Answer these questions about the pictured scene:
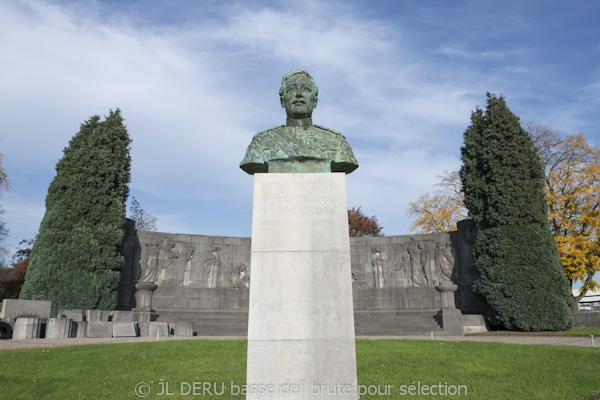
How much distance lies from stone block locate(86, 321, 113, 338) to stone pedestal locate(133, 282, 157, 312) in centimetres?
530

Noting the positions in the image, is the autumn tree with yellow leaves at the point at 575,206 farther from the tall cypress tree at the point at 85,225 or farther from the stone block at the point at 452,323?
the tall cypress tree at the point at 85,225

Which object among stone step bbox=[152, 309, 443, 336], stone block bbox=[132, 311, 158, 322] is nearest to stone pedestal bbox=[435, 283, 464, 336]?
stone step bbox=[152, 309, 443, 336]

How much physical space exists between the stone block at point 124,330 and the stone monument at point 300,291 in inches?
441

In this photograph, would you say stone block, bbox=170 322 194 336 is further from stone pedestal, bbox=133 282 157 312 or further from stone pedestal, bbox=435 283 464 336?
stone pedestal, bbox=435 283 464 336

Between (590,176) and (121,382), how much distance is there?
26208mm

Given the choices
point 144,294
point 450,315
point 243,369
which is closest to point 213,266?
point 144,294

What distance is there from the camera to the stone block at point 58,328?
1305 cm

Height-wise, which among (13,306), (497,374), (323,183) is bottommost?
(497,374)

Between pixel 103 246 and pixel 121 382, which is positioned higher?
pixel 103 246

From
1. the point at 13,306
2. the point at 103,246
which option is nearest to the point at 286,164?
the point at 13,306

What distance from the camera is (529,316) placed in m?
16.1

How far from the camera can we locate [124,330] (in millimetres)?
14375

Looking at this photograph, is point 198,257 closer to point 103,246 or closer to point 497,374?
point 103,246

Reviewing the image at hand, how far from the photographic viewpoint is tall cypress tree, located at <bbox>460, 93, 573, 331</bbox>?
16266 millimetres
